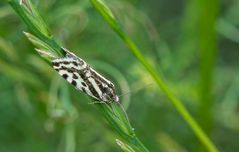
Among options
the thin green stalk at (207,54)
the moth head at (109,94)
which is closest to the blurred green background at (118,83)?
the thin green stalk at (207,54)

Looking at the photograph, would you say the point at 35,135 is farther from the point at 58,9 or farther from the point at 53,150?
the point at 58,9

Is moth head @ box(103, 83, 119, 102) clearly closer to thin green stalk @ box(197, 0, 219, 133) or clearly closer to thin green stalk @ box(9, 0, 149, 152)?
thin green stalk @ box(9, 0, 149, 152)

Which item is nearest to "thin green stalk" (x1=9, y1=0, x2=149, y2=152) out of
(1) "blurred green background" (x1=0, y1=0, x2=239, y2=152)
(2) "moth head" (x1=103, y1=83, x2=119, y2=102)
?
(2) "moth head" (x1=103, y1=83, x2=119, y2=102)

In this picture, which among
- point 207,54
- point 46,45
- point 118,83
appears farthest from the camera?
point 118,83

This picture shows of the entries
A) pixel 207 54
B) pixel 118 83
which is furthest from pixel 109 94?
pixel 118 83

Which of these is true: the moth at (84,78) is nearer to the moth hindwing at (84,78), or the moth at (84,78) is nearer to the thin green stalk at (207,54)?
the moth hindwing at (84,78)

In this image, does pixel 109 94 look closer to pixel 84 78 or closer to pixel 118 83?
pixel 84 78
